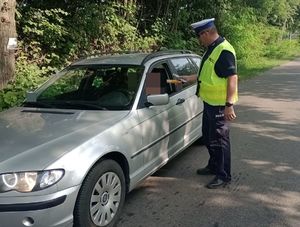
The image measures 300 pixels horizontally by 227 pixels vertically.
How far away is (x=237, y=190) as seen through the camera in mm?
5121

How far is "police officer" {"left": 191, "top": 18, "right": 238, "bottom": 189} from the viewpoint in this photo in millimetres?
4988

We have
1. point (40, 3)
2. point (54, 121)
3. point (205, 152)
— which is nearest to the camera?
point (54, 121)

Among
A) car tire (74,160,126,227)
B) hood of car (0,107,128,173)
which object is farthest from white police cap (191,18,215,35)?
car tire (74,160,126,227)

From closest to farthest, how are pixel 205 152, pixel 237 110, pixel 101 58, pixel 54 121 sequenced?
1. pixel 54 121
2. pixel 101 58
3. pixel 205 152
4. pixel 237 110

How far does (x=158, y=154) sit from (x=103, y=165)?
128cm

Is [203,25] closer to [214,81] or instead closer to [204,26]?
[204,26]

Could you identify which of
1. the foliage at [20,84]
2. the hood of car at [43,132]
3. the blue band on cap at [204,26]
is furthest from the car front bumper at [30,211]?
the foliage at [20,84]

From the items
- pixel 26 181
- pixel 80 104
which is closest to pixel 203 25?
pixel 80 104

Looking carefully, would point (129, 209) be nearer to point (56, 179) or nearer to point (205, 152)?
point (56, 179)

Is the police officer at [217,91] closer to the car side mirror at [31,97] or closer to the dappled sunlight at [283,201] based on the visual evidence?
the dappled sunlight at [283,201]

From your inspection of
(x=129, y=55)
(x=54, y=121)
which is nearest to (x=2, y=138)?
(x=54, y=121)

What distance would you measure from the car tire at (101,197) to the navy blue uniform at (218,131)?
1439 mm

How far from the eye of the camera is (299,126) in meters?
8.48

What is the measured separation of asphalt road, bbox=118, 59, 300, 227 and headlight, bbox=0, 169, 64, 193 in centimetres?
110
